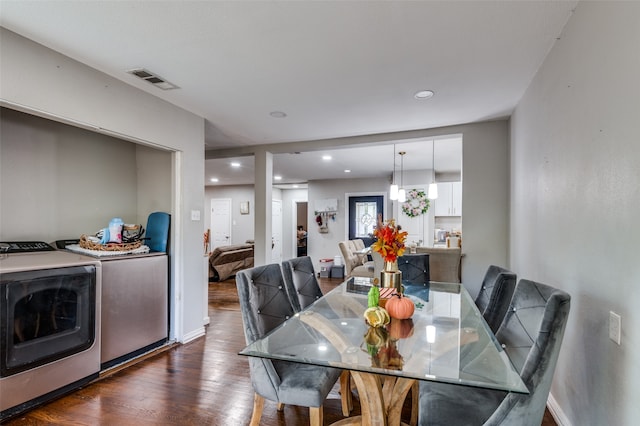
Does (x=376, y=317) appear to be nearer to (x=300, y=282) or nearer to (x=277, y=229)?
(x=300, y=282)

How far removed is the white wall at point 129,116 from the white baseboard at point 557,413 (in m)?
3.25

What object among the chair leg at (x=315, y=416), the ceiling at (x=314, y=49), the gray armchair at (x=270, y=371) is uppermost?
the ceiling at (x=314, y=49)

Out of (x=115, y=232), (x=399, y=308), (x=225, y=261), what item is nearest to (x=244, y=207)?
(x=225, y=261)

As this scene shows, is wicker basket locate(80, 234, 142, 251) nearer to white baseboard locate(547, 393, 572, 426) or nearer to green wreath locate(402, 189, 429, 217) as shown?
white baseboard locate(547, 393, 572, 426)

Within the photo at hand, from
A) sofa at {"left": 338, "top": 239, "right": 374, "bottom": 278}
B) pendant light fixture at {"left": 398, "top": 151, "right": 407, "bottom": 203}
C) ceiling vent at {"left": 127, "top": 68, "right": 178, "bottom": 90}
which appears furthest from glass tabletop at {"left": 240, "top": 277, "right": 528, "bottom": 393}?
pendant light fixture at {"left": 398, "top": 151, "right": 407, "bottom": 203}

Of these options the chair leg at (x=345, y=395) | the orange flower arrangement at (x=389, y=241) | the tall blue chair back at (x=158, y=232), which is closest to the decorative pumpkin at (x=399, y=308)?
the orange flower arrangement at (x=389, y=241)

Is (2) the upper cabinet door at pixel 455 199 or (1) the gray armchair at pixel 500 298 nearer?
(1) the gray armchair at pixel 500 298

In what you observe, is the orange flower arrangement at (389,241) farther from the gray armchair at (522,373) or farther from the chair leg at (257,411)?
the chair leg at (257,411)

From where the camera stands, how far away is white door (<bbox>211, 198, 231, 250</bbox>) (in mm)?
9953

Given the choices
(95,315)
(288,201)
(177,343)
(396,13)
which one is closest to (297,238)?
(288,201)

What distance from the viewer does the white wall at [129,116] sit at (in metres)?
2.13

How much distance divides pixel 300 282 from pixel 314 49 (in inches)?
69.3

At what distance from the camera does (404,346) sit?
153 centimetres

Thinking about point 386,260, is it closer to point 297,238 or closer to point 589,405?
point 589,405
